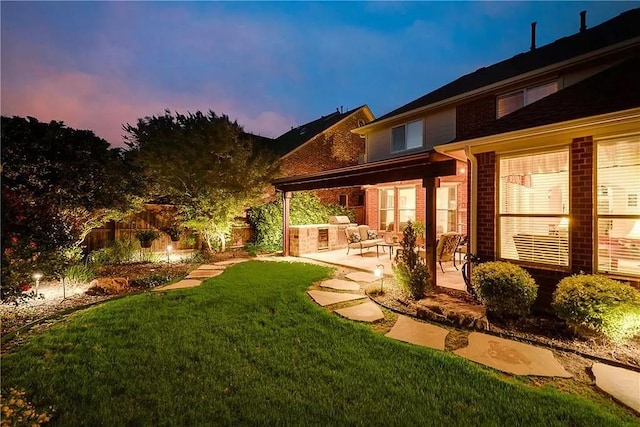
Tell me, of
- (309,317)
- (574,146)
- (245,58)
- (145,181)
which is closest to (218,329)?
(309,317)

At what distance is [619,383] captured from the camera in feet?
9.18

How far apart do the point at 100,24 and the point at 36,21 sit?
1.70 meters

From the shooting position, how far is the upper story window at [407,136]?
11.6 meters

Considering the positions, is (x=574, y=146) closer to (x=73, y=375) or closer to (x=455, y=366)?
(x=455, y=366)

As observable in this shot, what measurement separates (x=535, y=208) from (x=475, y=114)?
570 centimetres

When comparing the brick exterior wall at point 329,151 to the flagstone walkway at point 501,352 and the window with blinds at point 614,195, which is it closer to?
the flagstone walkway at point 501,352

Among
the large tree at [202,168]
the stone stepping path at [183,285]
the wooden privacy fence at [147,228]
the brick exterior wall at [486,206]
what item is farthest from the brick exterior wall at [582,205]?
the wooden privacy fence at [147,228]

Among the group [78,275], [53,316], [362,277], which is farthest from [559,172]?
[78,275]

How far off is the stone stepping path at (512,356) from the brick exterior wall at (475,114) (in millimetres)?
7366

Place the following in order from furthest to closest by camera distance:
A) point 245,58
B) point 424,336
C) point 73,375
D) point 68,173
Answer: point 245,58
point 68,173
point 424,336
point 73,375

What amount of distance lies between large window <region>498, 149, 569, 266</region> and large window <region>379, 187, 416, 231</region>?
292 inches

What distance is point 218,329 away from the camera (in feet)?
13.4

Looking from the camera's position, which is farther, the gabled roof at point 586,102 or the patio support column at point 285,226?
the patio support column at point 285,226

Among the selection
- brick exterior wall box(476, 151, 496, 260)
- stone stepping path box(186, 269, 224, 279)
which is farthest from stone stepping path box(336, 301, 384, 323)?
stone stepping path box(186, 269, 224, 279)
